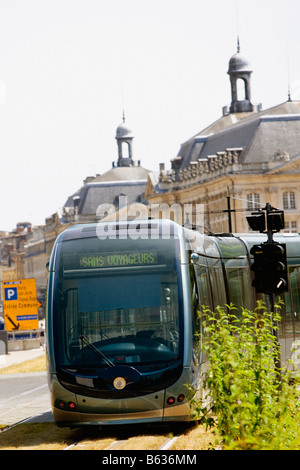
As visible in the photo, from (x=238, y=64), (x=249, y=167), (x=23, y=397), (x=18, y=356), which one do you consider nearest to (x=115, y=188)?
(x=238, y=64)

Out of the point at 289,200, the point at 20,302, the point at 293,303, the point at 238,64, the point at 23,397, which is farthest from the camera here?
the point at 238,64

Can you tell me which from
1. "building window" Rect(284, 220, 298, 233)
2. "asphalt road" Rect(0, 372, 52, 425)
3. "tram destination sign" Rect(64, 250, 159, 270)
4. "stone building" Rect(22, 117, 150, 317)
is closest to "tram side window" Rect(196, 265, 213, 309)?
"tram destination sign" Rect(64, 250, 159, 270)

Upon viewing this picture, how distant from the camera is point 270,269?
17.1 m

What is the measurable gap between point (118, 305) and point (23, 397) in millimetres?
9598

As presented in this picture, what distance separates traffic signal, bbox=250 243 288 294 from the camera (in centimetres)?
1708

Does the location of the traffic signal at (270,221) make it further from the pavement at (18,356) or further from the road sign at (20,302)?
the road sign at (20,302)

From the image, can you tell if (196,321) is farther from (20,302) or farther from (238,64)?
(238,64)

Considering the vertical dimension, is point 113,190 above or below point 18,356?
above

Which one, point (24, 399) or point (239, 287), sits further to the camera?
point (24, 399)

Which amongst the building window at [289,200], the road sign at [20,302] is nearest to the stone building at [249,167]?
the building window at [289,200]

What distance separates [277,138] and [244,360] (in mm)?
93120

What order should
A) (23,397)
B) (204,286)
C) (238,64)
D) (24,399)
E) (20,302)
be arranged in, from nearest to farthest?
1. (204,286)
2. (24,399)
3. (23,397)
4. (20,302)
5. (238,64)

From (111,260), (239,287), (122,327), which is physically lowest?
(122,327)

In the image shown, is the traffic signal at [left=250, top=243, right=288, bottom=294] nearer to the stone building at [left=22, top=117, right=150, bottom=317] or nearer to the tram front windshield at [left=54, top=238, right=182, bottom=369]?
the tram front windshield at [left=54, top=238, right=182, bottom=369]
